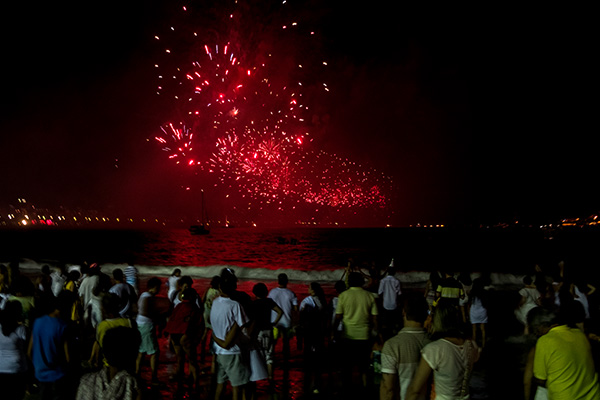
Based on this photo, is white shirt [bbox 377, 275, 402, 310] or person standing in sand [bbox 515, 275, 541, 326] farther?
white shirt [bbox 377, 275, 402, 310]

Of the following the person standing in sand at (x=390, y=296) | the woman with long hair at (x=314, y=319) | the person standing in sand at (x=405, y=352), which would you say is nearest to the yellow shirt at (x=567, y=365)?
the person standing in sand at (x=405, y=352)

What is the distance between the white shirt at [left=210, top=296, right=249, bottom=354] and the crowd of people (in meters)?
0.01

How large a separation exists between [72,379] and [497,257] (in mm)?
73777

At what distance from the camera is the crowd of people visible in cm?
383

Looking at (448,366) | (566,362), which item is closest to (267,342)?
(448,366)

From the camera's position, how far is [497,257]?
231 feet

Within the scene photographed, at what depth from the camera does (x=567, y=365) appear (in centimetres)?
384

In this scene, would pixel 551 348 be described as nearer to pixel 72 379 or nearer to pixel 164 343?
pixel 72 379

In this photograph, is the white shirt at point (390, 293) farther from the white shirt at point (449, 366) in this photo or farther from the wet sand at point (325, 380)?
the white shirt at point (449, 366)

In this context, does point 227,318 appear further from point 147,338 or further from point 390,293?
point 390,293

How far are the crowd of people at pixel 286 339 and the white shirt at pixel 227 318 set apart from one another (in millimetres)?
14

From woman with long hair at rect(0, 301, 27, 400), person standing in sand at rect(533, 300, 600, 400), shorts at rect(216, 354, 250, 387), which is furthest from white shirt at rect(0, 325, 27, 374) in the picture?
person standing in sand at rect(533, 300, 600, 400)

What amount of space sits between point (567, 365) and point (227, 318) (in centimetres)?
376

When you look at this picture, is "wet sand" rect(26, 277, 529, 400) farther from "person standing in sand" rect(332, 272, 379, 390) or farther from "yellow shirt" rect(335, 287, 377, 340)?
"yellow shirt" rect(335, 287, 377, 340)
